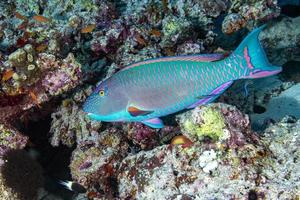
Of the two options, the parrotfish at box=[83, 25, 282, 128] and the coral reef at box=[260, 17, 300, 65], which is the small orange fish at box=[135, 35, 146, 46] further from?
the coral reef at box=[260, 17, 300, 65]

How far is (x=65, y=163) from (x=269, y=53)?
4.90 metres

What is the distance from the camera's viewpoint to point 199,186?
3.29 m

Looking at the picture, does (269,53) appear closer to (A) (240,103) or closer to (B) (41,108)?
(A) (240,103)

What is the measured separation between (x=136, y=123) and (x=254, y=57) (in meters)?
2.10

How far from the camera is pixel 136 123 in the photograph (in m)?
4.74

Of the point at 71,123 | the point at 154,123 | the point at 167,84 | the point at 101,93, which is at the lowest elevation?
the point at 71,123

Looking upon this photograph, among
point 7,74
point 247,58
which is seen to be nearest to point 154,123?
point 247,58

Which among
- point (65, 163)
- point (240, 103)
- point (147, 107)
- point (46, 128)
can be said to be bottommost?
point (65, 163)

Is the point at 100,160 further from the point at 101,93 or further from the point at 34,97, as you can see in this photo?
the point at 101,93

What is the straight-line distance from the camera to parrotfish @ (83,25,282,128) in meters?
3.28

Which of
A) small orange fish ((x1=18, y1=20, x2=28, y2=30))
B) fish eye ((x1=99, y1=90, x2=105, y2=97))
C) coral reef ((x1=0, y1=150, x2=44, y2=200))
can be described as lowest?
coral reef ((x1=0, y1=150, x2=44, y2=200))

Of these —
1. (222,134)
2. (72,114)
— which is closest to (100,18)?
(72,114)

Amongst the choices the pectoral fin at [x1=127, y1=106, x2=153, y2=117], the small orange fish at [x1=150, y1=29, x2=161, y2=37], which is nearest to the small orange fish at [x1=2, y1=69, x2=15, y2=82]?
the pectoral fin at [x1=127, y1=106, x2=153, y2=117]

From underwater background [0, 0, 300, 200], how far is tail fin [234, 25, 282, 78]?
1.71ft
